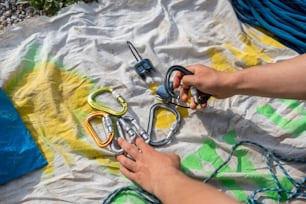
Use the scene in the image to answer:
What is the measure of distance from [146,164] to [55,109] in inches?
16.3

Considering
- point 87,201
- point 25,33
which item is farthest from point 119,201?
point 25,33

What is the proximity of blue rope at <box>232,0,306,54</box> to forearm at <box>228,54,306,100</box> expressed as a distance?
540 mm

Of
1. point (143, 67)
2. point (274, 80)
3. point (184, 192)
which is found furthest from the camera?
point (143, 67)

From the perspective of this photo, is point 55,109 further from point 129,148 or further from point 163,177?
point 163,177

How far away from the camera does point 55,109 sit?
1748mm

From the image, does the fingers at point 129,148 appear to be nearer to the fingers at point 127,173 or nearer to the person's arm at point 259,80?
the fingers at point 127,173

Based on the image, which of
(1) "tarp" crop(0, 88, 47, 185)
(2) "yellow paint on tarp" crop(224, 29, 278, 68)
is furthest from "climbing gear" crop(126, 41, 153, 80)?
(1) "tarp" crop(0, 88, 47, 185)

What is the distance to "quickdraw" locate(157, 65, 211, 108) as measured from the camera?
5.46ft

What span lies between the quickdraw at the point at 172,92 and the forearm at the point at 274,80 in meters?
0.11

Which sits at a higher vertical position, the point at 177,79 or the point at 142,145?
the point at 177,79

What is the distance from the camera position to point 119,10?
2.07 meters

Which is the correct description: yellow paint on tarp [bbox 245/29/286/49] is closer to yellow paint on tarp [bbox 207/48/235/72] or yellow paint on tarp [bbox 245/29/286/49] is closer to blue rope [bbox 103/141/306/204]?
yellow paint on tarp [bbox 207/48/235/72]

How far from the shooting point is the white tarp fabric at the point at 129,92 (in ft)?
5.41

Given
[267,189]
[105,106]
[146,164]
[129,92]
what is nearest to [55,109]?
[105,106]
